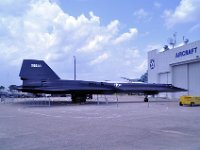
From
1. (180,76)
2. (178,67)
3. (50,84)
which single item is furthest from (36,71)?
(178,67)

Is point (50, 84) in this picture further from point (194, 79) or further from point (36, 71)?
point (194, 79)

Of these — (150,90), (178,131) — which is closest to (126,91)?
(150,90)

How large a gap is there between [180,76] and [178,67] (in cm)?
180

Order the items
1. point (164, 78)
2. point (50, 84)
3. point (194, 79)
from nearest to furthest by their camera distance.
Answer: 1. point (50, 84)
2. point (194, 79)
3. point (164, 78)

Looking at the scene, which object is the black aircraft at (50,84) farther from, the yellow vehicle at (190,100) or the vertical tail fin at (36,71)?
the yellow vehicle at (190,100)

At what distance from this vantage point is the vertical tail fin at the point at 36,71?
34938 millimetres

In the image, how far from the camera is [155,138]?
1088cm

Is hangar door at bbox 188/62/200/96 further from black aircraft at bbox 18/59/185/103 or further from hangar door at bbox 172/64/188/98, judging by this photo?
black aircraft at bbox 18/59/185/103

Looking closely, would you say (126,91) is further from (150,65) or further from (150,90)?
(150,65)

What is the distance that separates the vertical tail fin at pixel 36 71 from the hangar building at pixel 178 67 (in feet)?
Answer: 71.6

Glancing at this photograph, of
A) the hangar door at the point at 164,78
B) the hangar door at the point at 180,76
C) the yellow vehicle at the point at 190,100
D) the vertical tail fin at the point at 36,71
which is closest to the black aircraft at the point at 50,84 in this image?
the vertical tail fin at the point at 36,71

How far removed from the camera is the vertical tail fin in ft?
115

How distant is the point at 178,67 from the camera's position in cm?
5103

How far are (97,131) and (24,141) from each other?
3.38 metres
